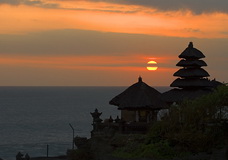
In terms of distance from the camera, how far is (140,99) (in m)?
43.7

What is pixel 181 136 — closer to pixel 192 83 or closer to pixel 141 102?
pixel 141 102

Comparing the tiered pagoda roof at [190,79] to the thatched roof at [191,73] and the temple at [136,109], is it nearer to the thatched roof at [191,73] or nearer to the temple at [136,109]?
the thatched roof at [191,73]

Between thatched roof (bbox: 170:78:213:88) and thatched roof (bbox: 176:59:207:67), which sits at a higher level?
thatched roof (bbox: 176:59:207:67)

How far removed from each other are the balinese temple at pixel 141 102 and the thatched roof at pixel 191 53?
32.3ft

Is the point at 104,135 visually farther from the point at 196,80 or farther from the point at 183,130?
the point at 196,80

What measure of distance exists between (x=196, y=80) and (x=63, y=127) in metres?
107

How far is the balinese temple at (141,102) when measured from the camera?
43.3m

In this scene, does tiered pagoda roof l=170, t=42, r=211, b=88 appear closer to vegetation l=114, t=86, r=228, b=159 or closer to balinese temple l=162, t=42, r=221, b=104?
balinese temple l=162, t=42, r=221, b=104

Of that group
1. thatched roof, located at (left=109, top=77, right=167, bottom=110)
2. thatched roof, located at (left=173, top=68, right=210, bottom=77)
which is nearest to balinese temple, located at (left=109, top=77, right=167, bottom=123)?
thatched roof, located at (left=109, top=77, right=167, bottom=110)

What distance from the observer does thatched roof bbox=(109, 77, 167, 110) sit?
4328 cm

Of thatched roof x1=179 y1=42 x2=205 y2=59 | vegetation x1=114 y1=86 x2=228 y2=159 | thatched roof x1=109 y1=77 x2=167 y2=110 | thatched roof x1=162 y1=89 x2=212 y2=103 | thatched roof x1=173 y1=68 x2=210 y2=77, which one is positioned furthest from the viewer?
thatched roof x1=179 y1=42 x2=205 y2=59

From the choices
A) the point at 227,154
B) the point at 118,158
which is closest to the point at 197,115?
the point at 227,154

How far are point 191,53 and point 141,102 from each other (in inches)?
534

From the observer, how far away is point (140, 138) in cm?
3809
